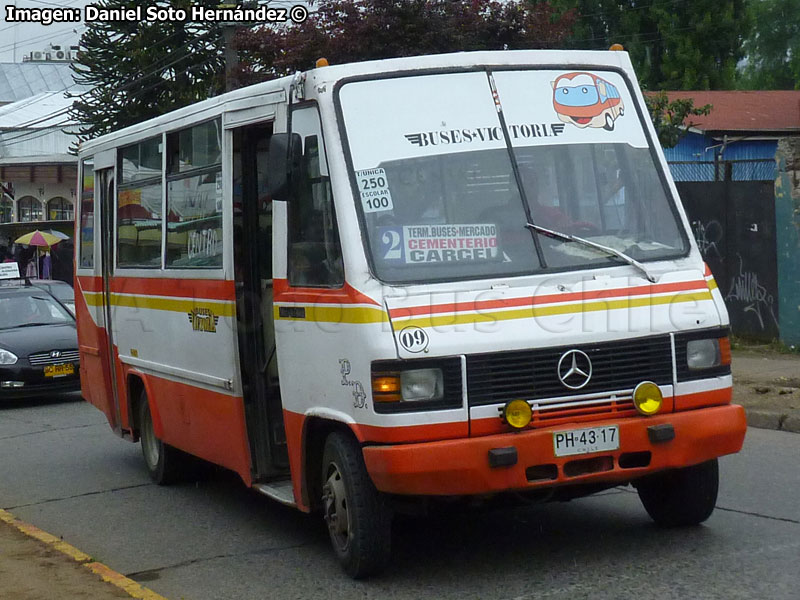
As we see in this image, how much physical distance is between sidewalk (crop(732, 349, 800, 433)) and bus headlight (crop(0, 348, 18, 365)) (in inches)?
344

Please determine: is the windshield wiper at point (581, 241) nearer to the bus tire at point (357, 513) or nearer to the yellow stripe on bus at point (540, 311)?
the yellow stripe on bus at point (540, 311)

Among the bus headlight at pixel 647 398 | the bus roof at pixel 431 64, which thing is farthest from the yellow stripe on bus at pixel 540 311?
the bus roof at pixel 431 64

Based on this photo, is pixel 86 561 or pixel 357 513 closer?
pixel 357 513

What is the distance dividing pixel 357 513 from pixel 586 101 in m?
2.49

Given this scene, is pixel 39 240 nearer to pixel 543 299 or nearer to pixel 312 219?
pixel 312 219

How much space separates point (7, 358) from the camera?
52.0 ft

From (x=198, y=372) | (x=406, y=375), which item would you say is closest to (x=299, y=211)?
(x=406, y=375)

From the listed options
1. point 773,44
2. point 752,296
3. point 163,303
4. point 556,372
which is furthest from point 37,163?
point 556,372

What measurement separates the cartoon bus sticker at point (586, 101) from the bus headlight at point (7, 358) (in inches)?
428

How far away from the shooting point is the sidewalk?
1088cm

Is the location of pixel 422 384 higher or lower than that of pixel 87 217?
lower

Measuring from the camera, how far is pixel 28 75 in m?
91.7

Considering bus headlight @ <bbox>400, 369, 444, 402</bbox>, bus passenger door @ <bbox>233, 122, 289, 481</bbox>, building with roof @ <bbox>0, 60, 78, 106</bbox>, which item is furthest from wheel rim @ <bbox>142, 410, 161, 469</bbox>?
building with roof @ <bbox>0, 60, 78, 106</bbox>

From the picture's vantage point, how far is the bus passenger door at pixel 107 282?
10.2 metres
